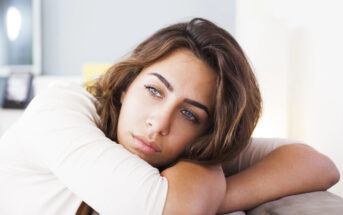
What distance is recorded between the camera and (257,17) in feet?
5.88

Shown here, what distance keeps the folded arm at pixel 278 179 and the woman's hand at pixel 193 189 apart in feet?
0.19

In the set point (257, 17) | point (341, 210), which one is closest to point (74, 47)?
point (257, 17)

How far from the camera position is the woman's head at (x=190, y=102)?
818 millimetres

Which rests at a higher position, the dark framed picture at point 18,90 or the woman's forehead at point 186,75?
the woman's forehead at point 186,75

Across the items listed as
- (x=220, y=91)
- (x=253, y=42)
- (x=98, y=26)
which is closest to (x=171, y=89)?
(x=220, y=91)

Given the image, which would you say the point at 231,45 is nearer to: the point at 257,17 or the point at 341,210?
the point at 341,210

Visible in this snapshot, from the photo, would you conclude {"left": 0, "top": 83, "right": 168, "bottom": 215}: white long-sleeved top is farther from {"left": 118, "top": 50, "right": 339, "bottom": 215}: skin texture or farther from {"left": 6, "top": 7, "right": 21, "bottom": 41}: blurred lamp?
{"left": 6, "top": 7, "right": 21, "bottom": 41}: blurred lamp

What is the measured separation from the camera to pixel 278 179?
0.80 meters

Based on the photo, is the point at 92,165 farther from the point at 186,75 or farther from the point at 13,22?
the point at 13,22

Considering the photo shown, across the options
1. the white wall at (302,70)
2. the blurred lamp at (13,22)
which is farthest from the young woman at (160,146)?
the blurred lamp at (13,22)

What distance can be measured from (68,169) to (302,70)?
1465 millimetres

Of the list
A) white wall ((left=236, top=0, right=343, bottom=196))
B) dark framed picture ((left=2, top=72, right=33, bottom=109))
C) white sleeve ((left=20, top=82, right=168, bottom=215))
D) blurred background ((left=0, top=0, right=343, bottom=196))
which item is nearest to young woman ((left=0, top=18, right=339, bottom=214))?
white sleeve ((left=20, top=82, right=168, bottom=215))

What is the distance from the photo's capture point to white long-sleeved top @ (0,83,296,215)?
A: 1.96 feet

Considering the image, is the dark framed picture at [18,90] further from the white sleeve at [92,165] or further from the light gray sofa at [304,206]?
the light gray sofa at [304,206]
